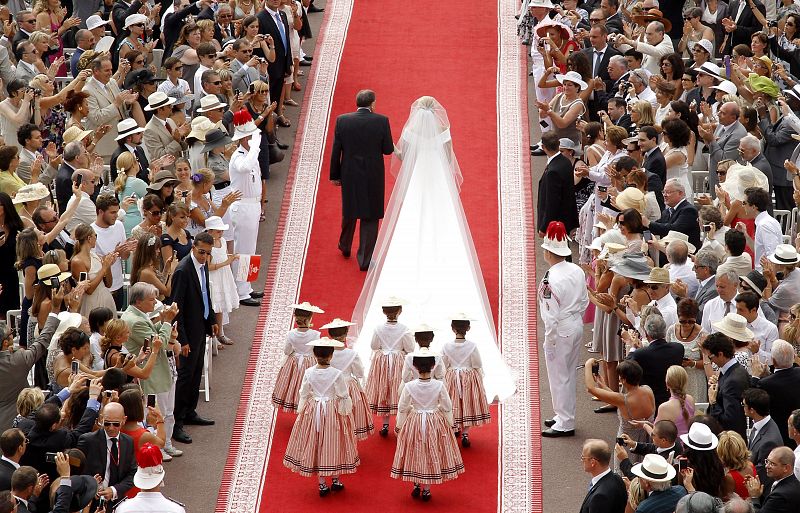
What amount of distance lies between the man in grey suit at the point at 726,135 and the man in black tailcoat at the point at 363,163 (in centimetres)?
368

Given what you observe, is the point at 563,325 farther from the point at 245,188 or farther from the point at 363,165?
the point at 245,188

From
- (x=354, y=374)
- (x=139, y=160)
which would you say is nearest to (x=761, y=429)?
(x=354, y=374)

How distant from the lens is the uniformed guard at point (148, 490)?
934 centimetres

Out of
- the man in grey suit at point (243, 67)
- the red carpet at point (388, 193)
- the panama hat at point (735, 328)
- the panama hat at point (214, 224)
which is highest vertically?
the panama hat at point (735, 328)

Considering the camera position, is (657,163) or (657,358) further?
(657,163)

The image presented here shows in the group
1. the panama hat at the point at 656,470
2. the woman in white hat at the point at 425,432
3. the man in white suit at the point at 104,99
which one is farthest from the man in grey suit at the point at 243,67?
the panama hat at the point at 656,470

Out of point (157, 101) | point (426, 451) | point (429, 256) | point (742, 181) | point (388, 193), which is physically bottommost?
point (388, 193)

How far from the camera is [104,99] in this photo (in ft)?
50.7

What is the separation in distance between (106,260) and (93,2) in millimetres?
7747

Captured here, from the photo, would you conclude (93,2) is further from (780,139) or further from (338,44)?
(780,139)

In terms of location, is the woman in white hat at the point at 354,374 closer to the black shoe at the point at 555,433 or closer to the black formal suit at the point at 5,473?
the black shoe at the point at 555,433

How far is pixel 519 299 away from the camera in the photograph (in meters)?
15.0

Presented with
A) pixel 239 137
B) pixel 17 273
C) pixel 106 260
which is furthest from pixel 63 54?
pixel 106 260

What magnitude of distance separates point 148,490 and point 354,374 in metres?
2.93
